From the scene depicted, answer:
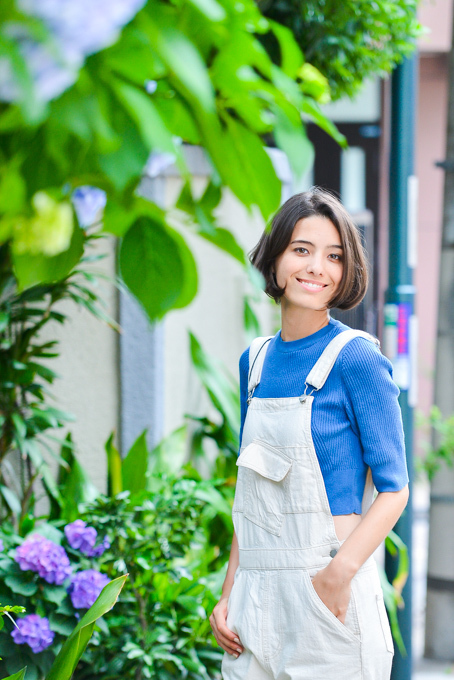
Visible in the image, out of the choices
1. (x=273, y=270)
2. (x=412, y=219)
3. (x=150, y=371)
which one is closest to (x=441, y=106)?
(x=412, y=219)

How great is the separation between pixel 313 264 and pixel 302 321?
0.41 feet

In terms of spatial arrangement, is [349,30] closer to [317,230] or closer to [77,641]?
[317,230]

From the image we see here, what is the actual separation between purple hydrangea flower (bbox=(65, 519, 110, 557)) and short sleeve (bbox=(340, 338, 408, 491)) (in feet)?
3.23

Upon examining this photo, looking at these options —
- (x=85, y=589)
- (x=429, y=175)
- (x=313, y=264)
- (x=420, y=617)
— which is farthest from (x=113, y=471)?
(x=429, y=175)

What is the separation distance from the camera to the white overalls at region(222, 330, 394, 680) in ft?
4.42

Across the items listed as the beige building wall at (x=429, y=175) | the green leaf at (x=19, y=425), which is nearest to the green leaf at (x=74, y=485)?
the green leaf at (x=19, y=425)

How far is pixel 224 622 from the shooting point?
149 cm

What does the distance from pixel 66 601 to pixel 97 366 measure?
→ 3.95 feet

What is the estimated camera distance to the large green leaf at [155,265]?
530 mm

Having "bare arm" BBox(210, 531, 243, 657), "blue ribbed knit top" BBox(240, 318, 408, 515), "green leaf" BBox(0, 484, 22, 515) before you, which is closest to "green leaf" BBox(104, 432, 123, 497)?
"green leaf" BBox(0, 484, 22, 515)

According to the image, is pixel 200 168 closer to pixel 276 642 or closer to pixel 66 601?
pixel 66 601

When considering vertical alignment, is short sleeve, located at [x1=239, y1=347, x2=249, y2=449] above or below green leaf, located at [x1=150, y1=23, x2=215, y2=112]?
below

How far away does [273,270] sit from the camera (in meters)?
1.54

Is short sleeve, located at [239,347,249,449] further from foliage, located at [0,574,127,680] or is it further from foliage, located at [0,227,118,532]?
foliage, located at [0,227,118,532]
